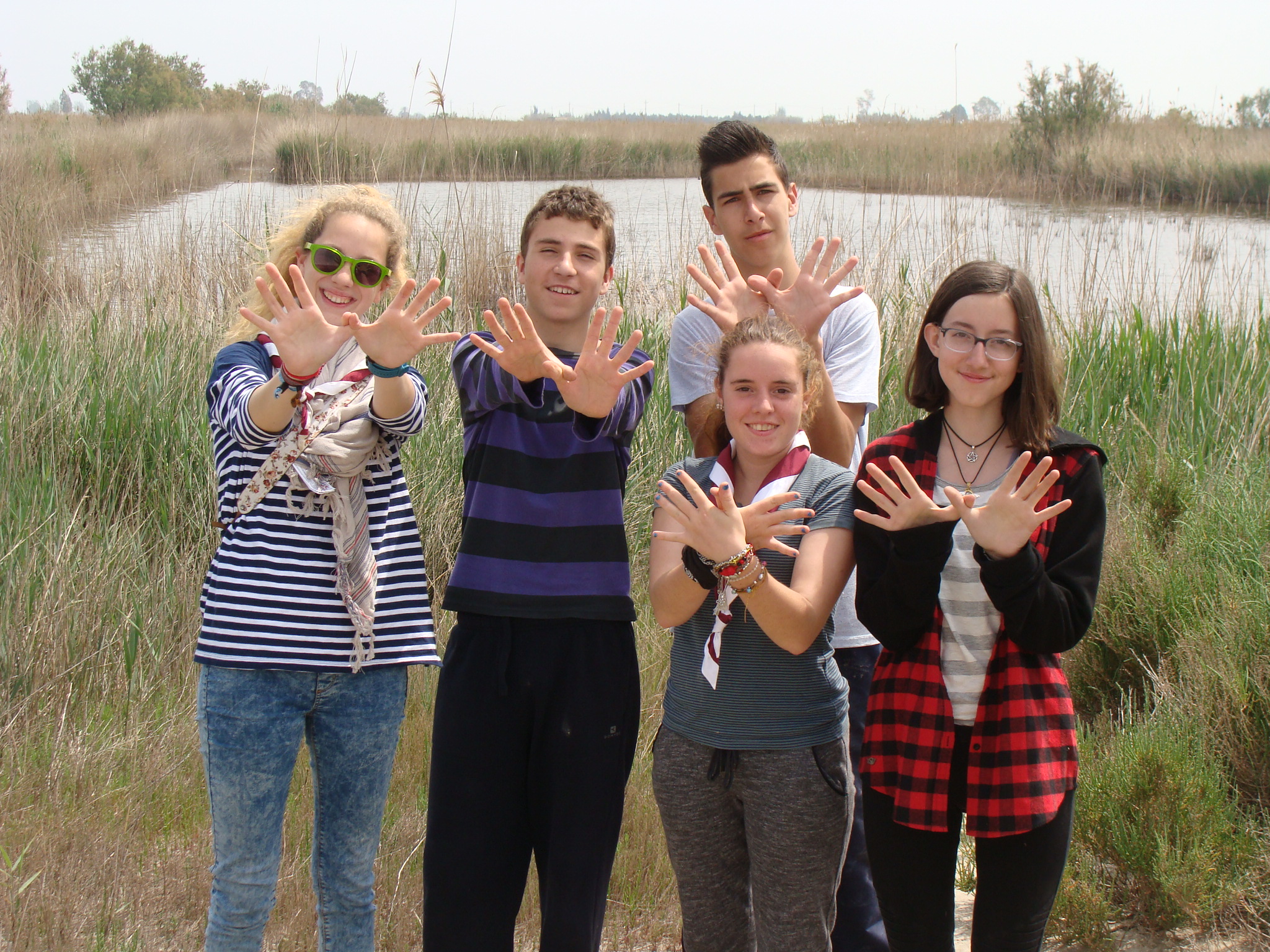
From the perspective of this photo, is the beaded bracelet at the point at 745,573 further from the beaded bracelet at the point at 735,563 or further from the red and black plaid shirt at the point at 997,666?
the red and black plaid shirt at the point at 997,666

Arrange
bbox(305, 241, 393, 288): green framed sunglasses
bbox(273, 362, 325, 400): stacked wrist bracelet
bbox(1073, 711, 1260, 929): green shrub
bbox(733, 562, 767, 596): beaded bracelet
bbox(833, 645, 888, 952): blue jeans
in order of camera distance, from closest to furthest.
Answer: bbox(733, 562, 767, 596): beaded bracelet
bbox(273, 362, 325, 400): stacked wrist bracelet
bbox(305, 241, 393, 288): green framed sunglasses
bbox(833, 645, 888, 952): blue jeans
bbox(1073, 711, 1260, 929): green shrub

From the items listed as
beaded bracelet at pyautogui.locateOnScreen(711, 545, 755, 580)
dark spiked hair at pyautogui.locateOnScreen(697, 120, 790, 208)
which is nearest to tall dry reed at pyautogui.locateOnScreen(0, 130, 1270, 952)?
beaded bracelet at pyautogui.locateOnScreen(711, 545, 755, 580)

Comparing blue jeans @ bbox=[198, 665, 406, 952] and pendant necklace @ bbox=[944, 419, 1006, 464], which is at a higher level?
pendant necklace @ bbox=[944, 419, 1006, 464]

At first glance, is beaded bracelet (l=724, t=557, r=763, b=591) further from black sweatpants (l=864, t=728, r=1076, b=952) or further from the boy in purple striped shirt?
black sweatpants (l=864, t=728, r=1076, b=952)

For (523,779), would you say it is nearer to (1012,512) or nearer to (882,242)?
(1012,512)

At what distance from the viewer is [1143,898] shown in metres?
2.62

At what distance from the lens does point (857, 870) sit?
2.29 m

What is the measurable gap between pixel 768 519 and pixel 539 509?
50 cm

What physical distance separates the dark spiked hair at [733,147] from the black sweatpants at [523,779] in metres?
1.36

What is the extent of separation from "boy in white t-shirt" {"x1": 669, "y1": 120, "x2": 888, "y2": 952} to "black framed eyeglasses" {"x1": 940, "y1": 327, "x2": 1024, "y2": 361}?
1.02 feet

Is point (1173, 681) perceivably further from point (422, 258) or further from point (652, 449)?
point (422, 258)

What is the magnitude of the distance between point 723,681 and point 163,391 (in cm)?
392

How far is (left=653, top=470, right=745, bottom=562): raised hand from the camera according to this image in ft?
6.00

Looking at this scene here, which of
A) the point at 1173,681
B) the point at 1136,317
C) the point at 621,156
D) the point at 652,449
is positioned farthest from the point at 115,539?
the point at 621,156
